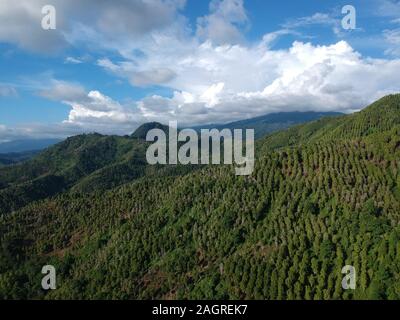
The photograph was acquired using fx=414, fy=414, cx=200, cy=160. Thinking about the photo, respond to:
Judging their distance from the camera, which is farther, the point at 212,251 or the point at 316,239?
the point at 212,251

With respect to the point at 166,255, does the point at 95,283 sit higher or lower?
lower
